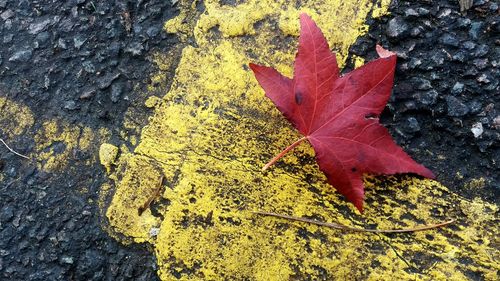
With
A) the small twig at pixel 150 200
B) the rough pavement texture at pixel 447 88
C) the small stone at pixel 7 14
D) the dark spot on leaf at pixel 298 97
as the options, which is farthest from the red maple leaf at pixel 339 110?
the small stone at pixel 7 14

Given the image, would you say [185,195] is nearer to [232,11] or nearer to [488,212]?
[232,11]

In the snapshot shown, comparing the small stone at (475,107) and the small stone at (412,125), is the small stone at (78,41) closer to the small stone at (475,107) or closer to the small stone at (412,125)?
the small stone at (412,125)

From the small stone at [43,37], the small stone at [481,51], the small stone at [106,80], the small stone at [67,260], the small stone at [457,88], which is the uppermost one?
the small stone at [481,51]

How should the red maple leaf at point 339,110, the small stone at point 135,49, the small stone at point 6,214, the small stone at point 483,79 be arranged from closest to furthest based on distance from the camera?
the red maple leaf at point 339,110 → the small stone at point 483,79 → the small stone at point 6,214 → the small stone at point 135,49

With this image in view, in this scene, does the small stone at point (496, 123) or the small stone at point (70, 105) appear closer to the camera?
the small stone at point (496, 123)

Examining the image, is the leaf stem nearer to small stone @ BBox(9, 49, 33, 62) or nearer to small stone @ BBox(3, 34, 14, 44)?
small stone @ BBox(9, 49, 33, 62)

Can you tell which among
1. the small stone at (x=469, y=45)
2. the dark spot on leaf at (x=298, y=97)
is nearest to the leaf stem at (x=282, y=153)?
the dark spot on leaf at (x=298, y=97)

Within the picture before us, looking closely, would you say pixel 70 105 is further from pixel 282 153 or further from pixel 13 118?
pixel 282 153

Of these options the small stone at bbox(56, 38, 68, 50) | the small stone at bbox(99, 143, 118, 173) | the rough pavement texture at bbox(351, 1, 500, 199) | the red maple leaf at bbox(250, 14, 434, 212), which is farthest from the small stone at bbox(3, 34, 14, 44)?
the rough pavement texture at bbox(351, 1, 500, 199)

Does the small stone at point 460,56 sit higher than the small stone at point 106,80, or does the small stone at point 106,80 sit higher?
the small stone at point 460,56

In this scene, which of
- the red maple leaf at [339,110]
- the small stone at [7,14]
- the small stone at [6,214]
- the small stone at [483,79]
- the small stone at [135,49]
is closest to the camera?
the red maple leaf at [339,110]
